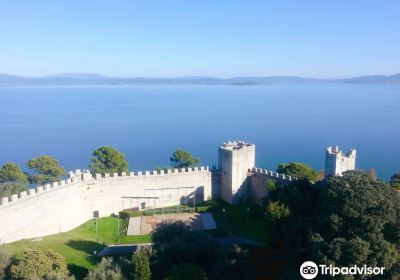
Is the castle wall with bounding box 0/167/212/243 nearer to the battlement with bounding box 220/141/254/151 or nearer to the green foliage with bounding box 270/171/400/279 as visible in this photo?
the battlement with bounding box 220/141/254/151

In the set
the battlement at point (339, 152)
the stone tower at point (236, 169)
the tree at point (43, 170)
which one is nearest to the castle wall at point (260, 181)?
the stone tower at point (236, 169)

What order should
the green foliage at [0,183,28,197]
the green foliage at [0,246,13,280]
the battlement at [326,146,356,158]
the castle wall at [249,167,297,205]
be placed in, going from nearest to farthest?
the green foliage at [0,246,13,280] → the battlement at [326,146,356,158] → the castle wall at [249,167,297,205] → the green foliage at [0,183,28,197]

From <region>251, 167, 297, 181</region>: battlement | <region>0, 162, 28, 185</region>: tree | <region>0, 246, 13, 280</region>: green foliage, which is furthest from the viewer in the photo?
<region>0, 162, 28, 185</region>: tree

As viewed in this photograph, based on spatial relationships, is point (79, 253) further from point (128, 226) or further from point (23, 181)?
point (23, 181)

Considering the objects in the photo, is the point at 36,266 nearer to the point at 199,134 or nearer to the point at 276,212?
the point at 276,212

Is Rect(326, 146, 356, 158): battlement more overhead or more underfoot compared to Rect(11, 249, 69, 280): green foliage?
more overhead

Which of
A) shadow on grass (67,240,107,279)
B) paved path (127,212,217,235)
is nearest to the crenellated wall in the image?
paved path (127,212,217,235)

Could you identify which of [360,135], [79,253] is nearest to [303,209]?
[79,253]
